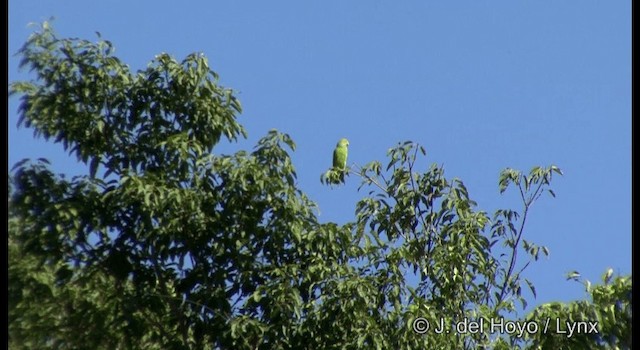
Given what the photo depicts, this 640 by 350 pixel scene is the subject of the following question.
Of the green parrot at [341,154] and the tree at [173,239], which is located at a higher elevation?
the green parrot at [341,154]

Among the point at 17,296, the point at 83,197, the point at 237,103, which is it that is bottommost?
the point at 17,296

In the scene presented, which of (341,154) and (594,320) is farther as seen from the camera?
(341,154)

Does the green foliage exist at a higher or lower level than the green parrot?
lower

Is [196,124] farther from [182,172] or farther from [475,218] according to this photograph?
[475,218]

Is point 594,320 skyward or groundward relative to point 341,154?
groundward

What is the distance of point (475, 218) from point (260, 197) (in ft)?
6.41

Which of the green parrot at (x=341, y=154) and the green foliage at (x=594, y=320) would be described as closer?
the green foliage at (x=594, y=320)

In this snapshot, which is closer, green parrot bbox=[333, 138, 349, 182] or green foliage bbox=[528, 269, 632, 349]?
green foliage bbox=[528, 269, 632, 349]

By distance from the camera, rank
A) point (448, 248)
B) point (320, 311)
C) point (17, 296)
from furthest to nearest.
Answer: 1. point (448, 248)
2. point (320, 311)
3. point (17, 296)

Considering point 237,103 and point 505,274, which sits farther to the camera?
point 505,274

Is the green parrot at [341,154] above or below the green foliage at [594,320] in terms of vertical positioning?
above

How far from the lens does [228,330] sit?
1191 centimetres

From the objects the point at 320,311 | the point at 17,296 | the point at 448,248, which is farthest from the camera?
the point at 448,248
